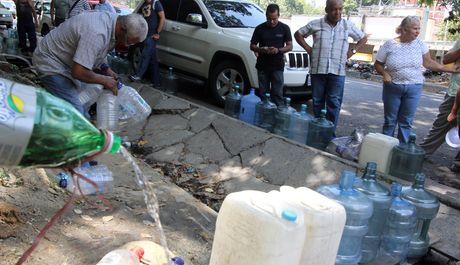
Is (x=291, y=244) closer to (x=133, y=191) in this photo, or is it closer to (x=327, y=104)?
(x=133, y=191)

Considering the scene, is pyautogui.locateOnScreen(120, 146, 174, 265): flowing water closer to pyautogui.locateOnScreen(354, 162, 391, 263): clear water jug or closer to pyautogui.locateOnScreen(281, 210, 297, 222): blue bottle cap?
pyautogui.locateOnScreen(281, 210, 297, 222): blue bottle cap

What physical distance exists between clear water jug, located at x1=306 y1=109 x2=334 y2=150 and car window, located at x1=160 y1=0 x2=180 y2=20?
4037mm

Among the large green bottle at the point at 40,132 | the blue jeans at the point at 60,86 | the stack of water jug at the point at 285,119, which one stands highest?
the large green bottle at the point at 40,132

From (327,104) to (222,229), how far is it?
12.2 ft

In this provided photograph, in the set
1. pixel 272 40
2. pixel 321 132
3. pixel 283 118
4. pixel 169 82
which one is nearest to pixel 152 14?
pixel 169 82

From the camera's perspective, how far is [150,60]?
7914mm

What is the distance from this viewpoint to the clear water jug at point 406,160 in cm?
448

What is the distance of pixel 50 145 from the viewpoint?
1456mm

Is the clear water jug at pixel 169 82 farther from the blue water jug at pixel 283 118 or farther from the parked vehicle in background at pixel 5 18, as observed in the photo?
the parked vehicle in background at pixel 5 18

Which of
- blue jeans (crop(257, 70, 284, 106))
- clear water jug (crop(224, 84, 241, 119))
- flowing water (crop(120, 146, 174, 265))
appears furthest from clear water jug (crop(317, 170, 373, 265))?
clear water jug (crop(224, 84, 241, 119))

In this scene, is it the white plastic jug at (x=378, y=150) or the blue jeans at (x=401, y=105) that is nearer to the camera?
the white plastic jug at (x=378, y=150)

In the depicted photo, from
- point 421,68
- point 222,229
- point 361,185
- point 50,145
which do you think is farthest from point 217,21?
point 50,145

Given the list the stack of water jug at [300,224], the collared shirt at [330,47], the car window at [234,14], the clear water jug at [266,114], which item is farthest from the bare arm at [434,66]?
the car window at [234,14]

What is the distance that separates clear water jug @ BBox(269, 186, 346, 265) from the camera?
2.41 meters
